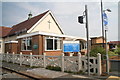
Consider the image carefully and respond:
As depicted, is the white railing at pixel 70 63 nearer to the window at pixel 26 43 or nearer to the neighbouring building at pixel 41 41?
A: the neighbouring building at pixel 41 41

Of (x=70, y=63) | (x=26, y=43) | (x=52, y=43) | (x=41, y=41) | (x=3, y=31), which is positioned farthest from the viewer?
(x=3, y=31)

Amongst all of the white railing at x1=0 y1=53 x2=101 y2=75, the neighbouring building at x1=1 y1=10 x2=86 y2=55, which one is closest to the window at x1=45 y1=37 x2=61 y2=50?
the neighbouring building at x1=1 y1=10 x2=86 y2=55

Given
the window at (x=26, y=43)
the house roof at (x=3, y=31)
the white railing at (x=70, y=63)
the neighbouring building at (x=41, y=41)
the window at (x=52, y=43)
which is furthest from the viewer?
the house roof at (x=3, y=31)

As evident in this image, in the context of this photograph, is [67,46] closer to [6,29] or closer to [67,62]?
[67,62]

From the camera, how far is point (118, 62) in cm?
724

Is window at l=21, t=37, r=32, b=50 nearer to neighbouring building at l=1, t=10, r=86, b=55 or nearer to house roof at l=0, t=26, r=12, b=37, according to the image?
neighbouring building at l=1, t=10, r=86, b=55

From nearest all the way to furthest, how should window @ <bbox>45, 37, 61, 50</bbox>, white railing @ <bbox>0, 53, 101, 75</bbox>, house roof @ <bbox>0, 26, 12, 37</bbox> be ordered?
white railing @ <bbox>0, 53, 101, 75</bbox>
window @ <bbox>45, 37, 61, 50</bbox>
house roof @ <bbox>0, 26, 12, 37</bbox>

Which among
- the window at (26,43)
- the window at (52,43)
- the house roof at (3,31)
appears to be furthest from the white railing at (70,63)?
the house roof at (3,31)

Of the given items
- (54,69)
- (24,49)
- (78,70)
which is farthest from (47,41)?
(78,70)

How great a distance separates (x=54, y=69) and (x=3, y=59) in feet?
Result: 32.3

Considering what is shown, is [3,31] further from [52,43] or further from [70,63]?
[70,63]

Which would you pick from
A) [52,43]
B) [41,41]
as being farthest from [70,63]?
[52,43]

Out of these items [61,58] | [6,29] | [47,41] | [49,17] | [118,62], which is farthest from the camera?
[6,29]

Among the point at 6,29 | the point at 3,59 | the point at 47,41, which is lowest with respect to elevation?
the point at 3,59
